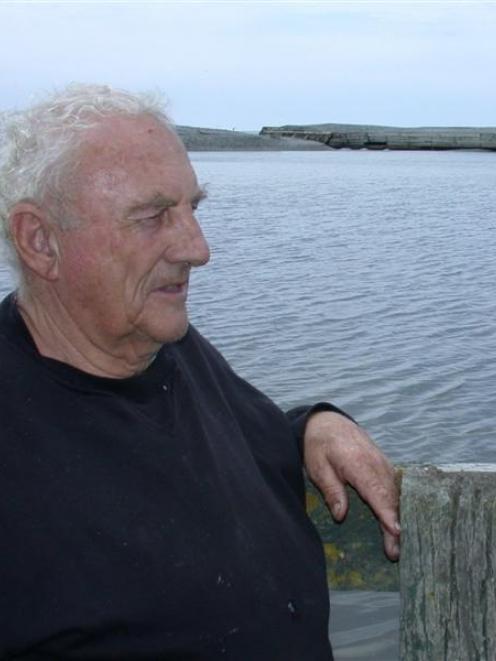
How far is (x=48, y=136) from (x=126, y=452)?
0.59 meters

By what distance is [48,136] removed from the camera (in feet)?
6.89

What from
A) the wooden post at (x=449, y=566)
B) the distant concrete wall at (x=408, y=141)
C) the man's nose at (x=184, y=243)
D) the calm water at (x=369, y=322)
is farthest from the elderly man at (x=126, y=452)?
the distant concrete wall at (x=408, y=141)

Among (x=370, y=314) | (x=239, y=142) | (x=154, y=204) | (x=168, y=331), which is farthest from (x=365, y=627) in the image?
(x=239, y=142)

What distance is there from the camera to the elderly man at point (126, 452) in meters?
1.88

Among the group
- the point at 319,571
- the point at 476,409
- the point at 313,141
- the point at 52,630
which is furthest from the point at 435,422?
the point at 313,141

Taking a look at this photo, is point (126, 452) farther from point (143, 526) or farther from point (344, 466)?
point (344, 466)


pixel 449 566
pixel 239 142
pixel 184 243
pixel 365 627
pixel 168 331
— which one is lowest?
pixel 239 142

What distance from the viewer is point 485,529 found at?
1.85 metres

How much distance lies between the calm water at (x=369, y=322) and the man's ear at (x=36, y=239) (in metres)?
2.63

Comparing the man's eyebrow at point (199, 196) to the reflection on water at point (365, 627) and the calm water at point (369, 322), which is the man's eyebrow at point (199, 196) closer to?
the reflection on water at point (365, 627)

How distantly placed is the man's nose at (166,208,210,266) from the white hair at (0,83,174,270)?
0.19 metres

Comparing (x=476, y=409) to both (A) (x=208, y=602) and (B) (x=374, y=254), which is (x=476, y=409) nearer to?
(A) (x=208, y=602)

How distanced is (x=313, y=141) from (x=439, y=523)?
284 feet

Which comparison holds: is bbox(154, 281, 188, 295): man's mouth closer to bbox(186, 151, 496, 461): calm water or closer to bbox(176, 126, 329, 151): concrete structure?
bbox(186, 151, 496, 461): calm water
